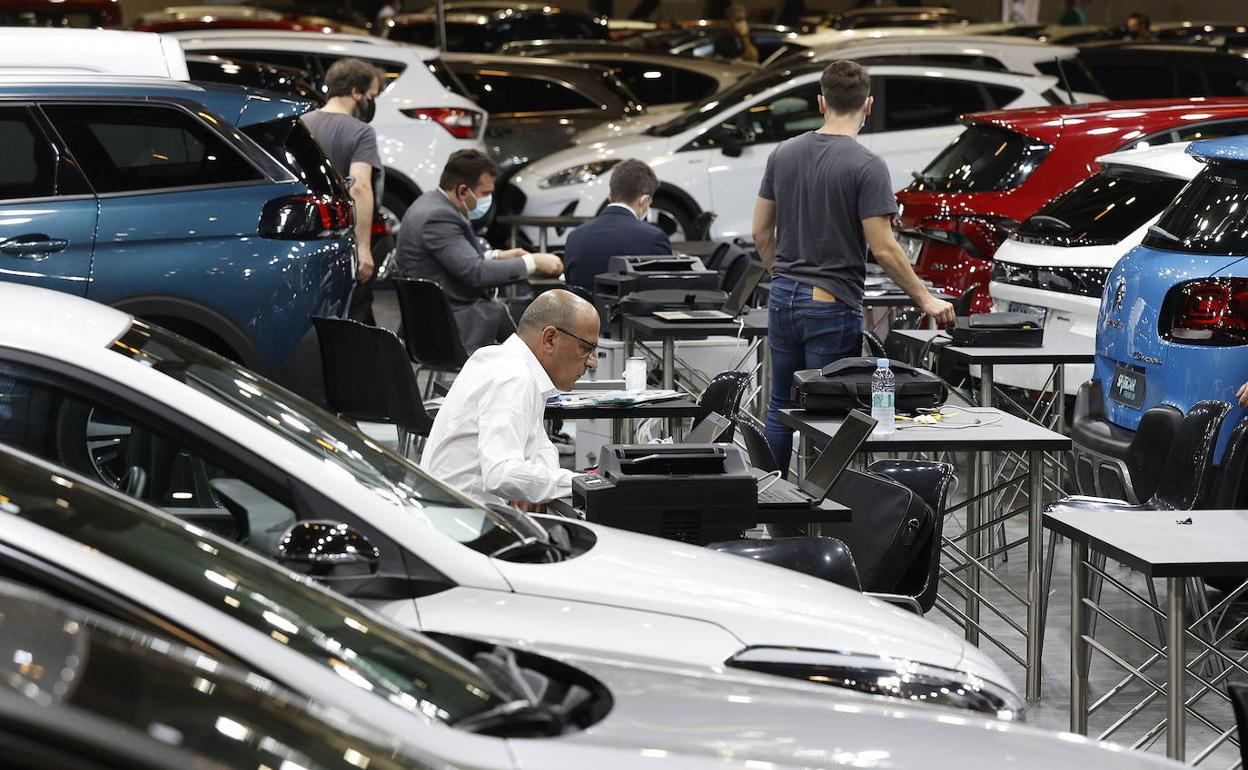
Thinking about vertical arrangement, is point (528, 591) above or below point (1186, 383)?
above

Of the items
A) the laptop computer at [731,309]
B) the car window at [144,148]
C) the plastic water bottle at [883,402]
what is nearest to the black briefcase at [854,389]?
the plastic water bottle at [883,402]

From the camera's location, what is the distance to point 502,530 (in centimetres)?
368

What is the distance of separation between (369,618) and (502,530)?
922mm

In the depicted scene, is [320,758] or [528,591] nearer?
[320,758]

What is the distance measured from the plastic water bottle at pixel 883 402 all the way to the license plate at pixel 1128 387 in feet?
3.86

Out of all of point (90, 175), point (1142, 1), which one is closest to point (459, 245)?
point (90, 175)

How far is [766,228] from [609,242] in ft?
7.69

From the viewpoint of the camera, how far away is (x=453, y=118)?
47.0ft

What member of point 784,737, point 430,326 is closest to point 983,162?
point 430,326

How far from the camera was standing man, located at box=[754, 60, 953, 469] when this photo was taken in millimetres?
7023

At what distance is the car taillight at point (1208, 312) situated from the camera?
21.0 feet

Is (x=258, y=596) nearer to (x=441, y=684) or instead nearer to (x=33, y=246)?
(x=441, y=684)

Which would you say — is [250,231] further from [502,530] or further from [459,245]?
[502,530]

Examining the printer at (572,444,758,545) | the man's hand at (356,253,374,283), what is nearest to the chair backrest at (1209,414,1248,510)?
the printer at (572,444,758,545)
